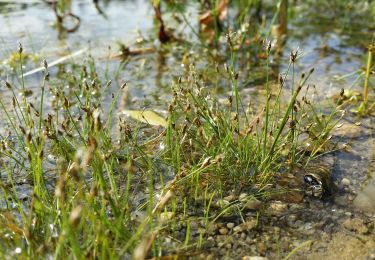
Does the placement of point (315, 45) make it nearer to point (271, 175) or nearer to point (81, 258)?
point (271, 175)

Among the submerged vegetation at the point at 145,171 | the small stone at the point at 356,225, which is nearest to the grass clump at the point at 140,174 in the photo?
the submerged vegetation at the point at 145,171

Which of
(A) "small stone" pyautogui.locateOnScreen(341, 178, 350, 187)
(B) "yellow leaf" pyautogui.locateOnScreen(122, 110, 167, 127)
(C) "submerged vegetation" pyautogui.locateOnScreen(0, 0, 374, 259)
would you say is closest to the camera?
(C) "submerged vegetation" pyautogui.locateOnScreen(0, 0, 374, 259)

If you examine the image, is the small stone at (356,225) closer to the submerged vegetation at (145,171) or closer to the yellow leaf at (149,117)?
the submerged vegetation at (145,171)

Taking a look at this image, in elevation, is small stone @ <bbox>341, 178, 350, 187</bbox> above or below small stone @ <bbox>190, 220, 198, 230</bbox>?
below

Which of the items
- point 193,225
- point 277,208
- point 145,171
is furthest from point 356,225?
point 145,171

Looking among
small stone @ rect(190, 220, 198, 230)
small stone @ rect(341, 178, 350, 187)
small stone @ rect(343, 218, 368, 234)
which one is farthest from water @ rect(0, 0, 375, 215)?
small stone @ rect(190, 220, 198, 230)

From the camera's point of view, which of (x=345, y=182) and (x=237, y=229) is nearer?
(x=237, y=229)

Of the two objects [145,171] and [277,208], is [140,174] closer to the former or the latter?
[145,171]

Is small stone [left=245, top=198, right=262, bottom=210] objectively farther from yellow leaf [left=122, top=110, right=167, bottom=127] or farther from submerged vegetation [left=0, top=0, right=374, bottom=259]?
yellow leaf [left=122, top=110, right=167, bottom=127]

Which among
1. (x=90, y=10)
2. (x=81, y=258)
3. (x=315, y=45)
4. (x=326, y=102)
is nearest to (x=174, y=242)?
(x=81, y=258)
